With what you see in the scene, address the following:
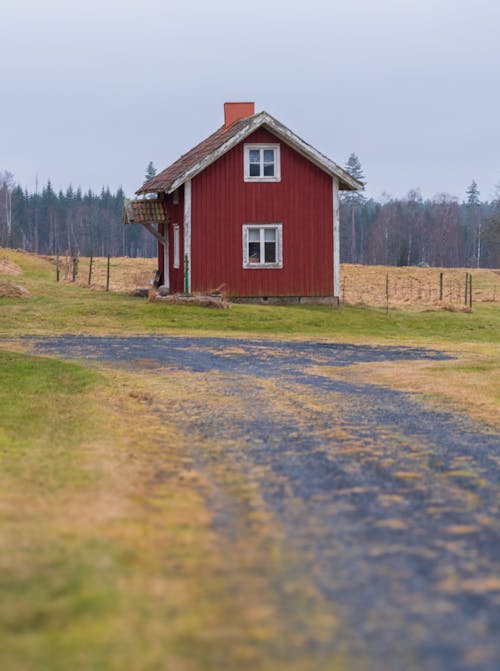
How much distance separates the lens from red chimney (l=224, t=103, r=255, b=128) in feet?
116

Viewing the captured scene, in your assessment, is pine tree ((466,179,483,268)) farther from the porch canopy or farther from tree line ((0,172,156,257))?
the porch canopy

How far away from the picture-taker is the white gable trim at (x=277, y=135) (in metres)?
29.2

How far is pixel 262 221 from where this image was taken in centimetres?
3019

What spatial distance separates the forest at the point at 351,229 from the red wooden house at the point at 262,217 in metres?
75.1

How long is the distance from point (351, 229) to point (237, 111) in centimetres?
9899

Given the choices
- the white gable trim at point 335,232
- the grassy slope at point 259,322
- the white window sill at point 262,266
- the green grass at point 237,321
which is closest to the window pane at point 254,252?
the white window sill at point 262,266

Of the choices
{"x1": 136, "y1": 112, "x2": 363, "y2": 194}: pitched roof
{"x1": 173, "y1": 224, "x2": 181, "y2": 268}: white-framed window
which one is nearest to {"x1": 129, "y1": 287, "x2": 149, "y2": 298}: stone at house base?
{"x1": 173, "y1": 224, "x2": 181, "y2": 268}: white-framed window

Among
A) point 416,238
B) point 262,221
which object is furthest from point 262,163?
point 416,238

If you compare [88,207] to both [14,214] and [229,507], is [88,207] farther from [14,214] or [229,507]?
[229,507]

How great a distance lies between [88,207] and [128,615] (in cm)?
14588

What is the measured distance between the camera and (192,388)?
40.2 feet

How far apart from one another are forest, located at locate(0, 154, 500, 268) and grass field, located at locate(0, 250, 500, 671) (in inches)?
3751

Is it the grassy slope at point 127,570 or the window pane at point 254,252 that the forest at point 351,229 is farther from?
the grassy slope at point 127,570

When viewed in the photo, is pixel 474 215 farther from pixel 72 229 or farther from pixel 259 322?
pixel 259 322
